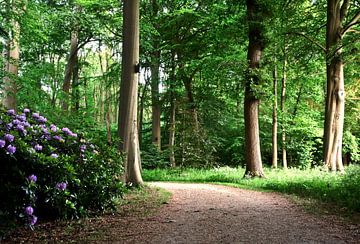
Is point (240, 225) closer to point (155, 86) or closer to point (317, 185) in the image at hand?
point (317, 185)

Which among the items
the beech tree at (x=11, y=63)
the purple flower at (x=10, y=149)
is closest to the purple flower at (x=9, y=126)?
the purple flower at (x=10, y=149)

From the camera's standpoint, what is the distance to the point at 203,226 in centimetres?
614

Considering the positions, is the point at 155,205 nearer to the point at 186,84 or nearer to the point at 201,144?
→ the point at 201,144

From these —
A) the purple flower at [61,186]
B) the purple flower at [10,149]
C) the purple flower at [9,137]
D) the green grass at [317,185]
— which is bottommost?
the green grass at [317,185]

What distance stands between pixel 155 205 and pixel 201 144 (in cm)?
1234

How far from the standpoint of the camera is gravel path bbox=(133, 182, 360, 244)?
5.33m

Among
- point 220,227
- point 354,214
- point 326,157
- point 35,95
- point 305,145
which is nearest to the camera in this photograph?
point 220,227

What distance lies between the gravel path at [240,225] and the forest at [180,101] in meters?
1.23

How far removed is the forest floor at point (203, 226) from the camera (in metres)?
5.27

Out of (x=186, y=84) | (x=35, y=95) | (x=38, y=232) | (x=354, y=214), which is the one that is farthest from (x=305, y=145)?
(x=38, y=232)

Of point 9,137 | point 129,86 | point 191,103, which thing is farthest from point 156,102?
point 9,137

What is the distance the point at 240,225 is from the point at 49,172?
10.4 feet

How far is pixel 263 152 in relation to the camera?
29.1 m

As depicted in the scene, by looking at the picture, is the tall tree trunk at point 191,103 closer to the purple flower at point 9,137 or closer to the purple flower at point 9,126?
the purple flower at point 9,126
